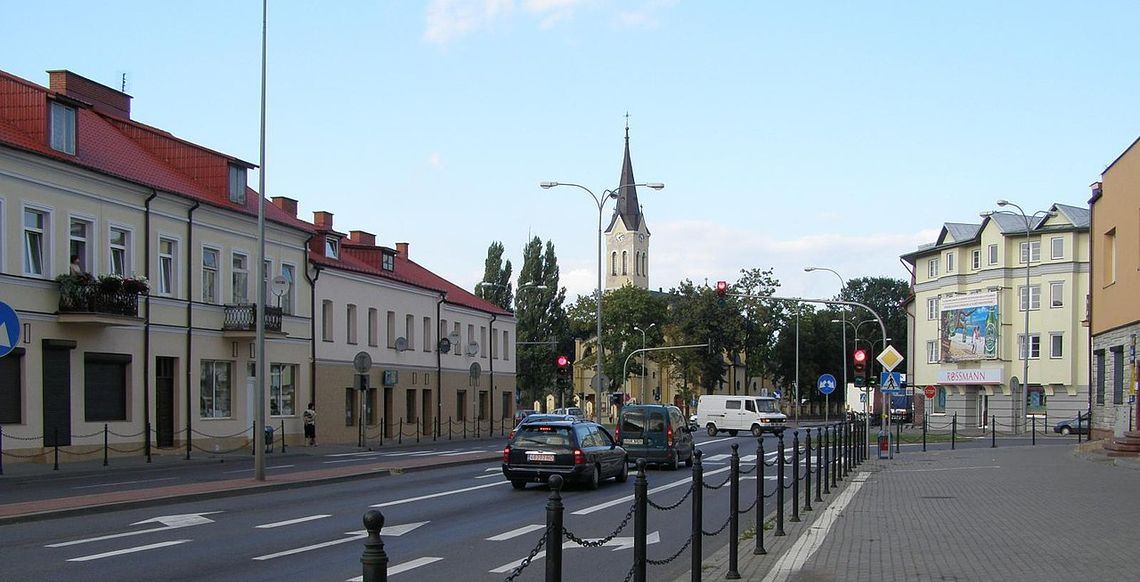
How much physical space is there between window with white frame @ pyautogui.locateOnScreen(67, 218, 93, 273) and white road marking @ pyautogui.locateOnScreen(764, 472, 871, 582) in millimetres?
22509

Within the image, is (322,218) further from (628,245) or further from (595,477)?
(628,245)

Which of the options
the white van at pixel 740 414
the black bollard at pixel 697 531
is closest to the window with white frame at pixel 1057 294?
the white van at pixel 740 414

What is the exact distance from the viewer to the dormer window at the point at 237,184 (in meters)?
40.2

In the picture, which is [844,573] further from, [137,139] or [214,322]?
[137,139]

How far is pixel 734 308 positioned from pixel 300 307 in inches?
2273

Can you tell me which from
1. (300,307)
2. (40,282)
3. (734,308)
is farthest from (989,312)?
(40,282)

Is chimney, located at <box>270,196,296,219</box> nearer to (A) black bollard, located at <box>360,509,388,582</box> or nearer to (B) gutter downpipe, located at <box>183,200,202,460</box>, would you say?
(B) gutter downpipe, located at <box>183,200,202,460</box>

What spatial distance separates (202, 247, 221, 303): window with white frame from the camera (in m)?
37.7

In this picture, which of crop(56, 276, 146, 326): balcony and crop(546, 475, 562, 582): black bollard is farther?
crop(56, 276, 146, 326): balcony

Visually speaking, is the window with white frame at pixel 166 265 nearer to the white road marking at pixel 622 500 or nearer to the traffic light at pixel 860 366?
the white road marking at pixel 622 500

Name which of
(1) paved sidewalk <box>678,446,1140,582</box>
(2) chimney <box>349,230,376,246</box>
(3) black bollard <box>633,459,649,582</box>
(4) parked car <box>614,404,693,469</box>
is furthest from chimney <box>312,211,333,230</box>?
(3) black bollard <box>633,459,649,582</box>

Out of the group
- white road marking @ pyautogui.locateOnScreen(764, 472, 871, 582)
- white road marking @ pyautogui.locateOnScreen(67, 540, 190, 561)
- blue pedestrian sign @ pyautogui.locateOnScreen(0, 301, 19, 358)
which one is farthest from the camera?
blue pedestrian sign @ pyautogui.locateOnScreen(0, 301, 19, 358)

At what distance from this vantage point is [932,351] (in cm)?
7894

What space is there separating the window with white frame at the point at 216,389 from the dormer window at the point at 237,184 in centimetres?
595
